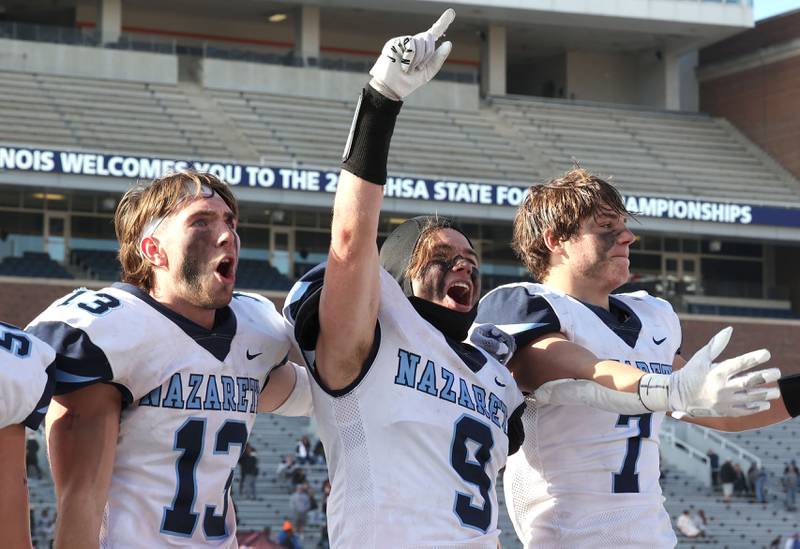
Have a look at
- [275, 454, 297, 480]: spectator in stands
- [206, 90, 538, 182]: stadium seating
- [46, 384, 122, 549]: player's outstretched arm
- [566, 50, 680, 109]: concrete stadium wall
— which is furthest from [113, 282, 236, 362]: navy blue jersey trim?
[566, 50, 680, 109]: concrete stadium wall

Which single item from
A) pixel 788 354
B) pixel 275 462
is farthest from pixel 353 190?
pixel 788 354

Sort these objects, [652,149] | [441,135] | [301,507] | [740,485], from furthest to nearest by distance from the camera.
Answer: [652,149]
[441,135]
[740,485]
[301,507]

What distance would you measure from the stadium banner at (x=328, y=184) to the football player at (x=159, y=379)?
812 inches

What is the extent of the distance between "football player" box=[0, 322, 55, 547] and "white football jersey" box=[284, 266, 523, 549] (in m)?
0.76

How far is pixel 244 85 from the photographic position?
1235 inches

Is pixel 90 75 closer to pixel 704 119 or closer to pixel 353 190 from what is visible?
pixel 704 119

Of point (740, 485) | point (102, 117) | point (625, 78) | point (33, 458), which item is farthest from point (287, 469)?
point (625, 78)

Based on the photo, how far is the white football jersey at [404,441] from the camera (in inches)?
152

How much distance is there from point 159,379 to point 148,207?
557 millimetres

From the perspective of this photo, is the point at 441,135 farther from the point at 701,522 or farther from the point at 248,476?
the point at 248,476

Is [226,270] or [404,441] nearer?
[404,441]

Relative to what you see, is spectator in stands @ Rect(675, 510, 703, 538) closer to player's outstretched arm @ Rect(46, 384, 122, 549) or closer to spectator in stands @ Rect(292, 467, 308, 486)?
spectator in stands @ Rect(292, 467, 308, 486)

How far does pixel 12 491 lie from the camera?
3.49m

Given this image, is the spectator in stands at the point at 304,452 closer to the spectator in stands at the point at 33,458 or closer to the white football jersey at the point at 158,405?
the spectator in stands at the point at 33,458
